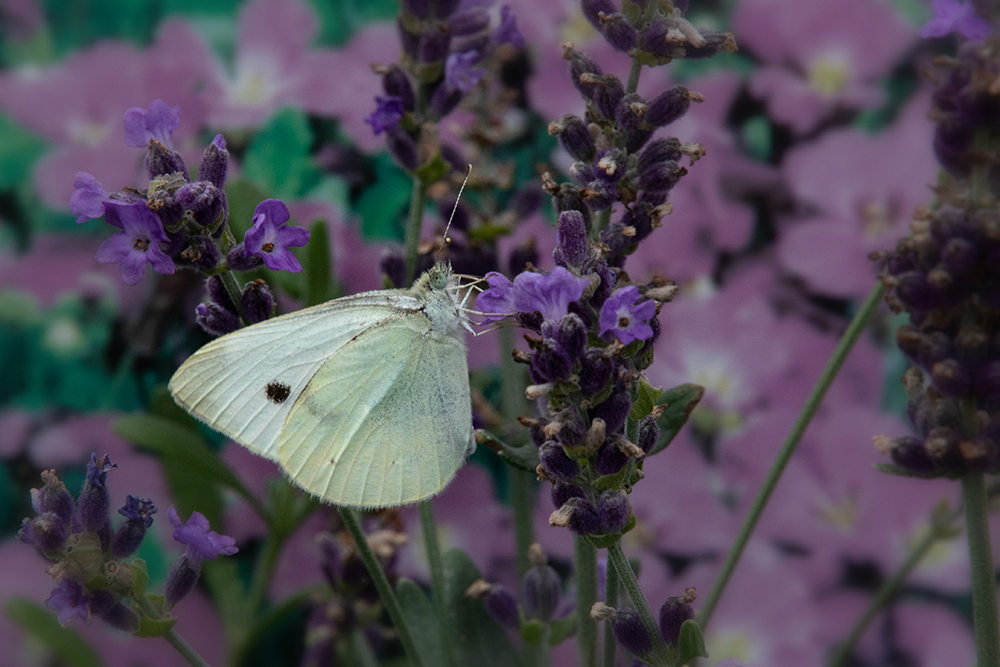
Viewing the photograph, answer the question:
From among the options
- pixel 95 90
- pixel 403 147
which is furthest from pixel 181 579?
pixel 95 90

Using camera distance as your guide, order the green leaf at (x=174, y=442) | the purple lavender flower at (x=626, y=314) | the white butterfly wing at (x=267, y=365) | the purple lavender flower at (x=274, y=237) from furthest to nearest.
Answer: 1. the green leaf at (x=174, y=442)
2. the white butterfly wing at (x=267, y=365)
3. the purple lavender flower at (x=274, y=237)
4. the purple lavender flower at (x=626, y=314)

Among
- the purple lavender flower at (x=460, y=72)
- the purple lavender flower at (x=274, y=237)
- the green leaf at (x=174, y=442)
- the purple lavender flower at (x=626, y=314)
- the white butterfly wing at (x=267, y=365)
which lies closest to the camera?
the purple lavender flower at (x=626, y=314)

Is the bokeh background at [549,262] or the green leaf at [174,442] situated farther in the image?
the bokeh background at [549,262]

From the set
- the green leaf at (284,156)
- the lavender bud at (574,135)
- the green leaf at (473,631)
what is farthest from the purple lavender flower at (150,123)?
the green leaf at (284,156)

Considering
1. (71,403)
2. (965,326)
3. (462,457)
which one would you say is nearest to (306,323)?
(462,457)

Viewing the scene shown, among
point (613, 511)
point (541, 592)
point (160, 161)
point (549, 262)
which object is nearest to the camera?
point (613, 511)

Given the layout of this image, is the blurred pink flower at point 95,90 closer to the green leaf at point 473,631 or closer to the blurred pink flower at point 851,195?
the green leaf at point 473,631

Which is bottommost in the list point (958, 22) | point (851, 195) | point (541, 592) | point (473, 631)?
point (473, 631)

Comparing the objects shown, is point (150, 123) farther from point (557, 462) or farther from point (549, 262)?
point (549, 262)
